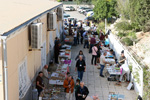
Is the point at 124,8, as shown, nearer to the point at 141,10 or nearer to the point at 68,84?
the point at 141,10

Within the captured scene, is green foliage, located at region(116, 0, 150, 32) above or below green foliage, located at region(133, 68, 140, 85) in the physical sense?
above

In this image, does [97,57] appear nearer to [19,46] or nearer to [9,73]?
[19,46]

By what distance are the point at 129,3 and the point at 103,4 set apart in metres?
6.67

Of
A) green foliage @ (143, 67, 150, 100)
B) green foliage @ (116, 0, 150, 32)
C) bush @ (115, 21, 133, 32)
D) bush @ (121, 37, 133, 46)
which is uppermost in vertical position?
green foliage @ (116, 0, 150, 32)

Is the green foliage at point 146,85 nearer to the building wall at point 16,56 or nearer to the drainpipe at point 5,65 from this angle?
the building wall at point 16,56

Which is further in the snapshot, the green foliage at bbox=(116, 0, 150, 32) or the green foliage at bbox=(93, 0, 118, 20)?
the green foliage at bbox=(93, 0, 118, 20)

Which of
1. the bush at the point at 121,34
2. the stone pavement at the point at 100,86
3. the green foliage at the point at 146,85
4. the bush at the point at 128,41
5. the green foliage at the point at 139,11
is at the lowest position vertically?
the stone pavement at the point at 100,86

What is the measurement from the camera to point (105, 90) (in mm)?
12586

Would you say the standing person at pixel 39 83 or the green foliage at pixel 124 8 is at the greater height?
the green foliage at pixel 124 8

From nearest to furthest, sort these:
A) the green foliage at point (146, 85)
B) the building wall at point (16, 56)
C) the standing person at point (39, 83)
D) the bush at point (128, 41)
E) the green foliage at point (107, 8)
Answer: the building wall at point (16, 56)
the standing person at point (39, 83)
the green foliage at point (146, 85)
the bush at point (128, 41)
the green foliage at point (107, 8)

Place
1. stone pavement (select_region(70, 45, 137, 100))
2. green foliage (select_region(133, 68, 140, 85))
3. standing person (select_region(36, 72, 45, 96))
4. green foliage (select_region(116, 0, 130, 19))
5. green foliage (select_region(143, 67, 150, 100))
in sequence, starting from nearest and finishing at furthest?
1. standing person (select_region(36, 72, 45, 96))
2. green foliage (select_region(143, 67, 150, 100))
3. green foliage (select_region(133, 68, 140, 85))
4. stone pavement (select_region(70, 45, 137, 100))
5. green foliage (select_region(116, 0, 130, 19))

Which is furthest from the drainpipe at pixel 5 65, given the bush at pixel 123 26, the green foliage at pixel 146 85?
the bush at pixel 123 26

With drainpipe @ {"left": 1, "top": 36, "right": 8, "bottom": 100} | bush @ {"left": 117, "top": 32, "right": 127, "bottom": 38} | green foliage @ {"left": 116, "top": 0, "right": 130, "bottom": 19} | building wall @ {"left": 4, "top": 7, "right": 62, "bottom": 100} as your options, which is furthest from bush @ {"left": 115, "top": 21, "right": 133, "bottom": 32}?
drainpipe @ {"left": 1, "top": 36, "right": 8, "bottom": 100}

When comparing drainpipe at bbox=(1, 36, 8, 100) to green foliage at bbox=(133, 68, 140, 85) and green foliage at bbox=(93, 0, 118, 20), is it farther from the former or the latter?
green foliage at bbox=(93, 0, 118, 20)
